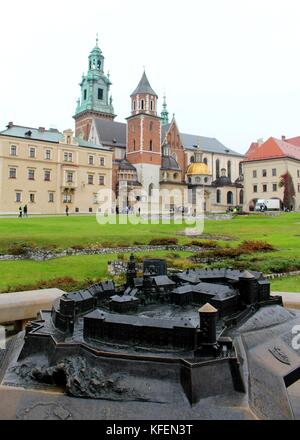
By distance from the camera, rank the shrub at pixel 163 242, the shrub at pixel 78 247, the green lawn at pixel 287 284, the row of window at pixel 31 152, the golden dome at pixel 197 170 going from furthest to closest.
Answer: the golden dome at pixel 197 170 → the row of window at pixel 31 152 → the shrub at pixel 163 242 → the shrub at pixel 78 247 → the green lawn at pixel 287 284

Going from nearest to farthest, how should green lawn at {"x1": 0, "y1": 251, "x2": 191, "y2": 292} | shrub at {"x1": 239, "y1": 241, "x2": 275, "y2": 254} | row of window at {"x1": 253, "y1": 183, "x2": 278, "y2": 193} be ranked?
1. green lawn at {"x1": 0, "y1": 251, "x2": 191, "y2": 292}
2. shrub at {"x1": 239, "y1": 241, "x2": 275, "y2": 254}
3. row of window at {"x1": 253, "y1": 183, "x2": 278, "y2": 193}

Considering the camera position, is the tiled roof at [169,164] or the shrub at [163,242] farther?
the tiled roof at [169,164]

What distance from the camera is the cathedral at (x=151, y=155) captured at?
6706 centimetres

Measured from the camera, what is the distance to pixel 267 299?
5.74 m

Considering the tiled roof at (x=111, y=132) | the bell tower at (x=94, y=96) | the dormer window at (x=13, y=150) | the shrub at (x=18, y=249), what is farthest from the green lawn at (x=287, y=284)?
the bell tower at (x=94, y=96)

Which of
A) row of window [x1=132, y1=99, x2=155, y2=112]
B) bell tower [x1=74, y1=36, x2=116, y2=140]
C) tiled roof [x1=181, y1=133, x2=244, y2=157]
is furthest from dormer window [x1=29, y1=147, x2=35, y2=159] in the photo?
tiled roof [x1=181, y1=133, x2=244, y2=157]

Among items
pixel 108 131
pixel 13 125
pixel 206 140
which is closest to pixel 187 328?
pixel 13 125

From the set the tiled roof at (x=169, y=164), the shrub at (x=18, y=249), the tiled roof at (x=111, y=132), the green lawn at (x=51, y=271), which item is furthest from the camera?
the tiled roof at (x=111, y=132)

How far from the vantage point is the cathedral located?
67062mm

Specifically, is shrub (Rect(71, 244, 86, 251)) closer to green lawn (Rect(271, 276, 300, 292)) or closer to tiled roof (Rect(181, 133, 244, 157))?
green lawn (Rect(271, 276, 300, 292))

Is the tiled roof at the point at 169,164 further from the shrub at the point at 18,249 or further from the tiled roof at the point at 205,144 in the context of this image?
the shrub at the point at 18,249

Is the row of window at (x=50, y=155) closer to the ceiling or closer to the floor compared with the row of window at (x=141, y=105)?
closer to the floor

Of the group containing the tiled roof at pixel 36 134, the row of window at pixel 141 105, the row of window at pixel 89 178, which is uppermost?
the row of window at pixel 141 105
